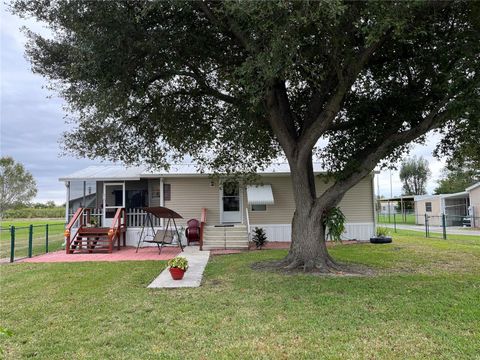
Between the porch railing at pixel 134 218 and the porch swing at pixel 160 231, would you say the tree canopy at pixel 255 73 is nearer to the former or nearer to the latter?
the porch swing at pixel 160 231

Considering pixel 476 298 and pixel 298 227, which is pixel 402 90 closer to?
pixel 298 227

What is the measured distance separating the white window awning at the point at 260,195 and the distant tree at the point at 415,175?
59768mm

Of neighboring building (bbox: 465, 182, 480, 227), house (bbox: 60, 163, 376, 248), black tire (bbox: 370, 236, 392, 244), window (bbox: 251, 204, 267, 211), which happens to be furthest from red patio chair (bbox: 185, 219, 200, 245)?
neighboring building (bbox: 465, 182, 480, 227)

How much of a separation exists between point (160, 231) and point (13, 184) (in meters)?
36.1

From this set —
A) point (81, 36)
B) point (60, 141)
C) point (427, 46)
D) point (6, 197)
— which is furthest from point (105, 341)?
point (6, 197)

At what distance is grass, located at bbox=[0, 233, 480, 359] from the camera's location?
440cm

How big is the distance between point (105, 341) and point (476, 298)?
235 inches

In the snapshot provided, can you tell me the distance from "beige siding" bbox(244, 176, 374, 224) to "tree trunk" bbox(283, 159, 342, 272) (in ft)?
21.4

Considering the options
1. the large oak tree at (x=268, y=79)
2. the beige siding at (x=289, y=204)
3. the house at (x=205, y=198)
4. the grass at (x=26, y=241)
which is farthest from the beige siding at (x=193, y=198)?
the grass at (x=26, y=241)

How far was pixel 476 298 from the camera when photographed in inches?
250

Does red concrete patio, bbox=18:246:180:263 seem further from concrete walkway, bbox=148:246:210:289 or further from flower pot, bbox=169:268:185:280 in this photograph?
flower pot, bbox=169:268:185:280

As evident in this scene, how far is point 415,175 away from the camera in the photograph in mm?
69125

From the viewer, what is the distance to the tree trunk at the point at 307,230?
30.6 ft

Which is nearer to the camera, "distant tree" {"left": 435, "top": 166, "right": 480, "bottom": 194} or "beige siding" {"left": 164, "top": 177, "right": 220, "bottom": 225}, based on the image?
"beige siding" {"left": 164, "top": 177, "right": 220, "bottom": 225}
